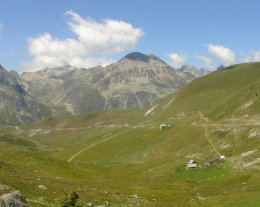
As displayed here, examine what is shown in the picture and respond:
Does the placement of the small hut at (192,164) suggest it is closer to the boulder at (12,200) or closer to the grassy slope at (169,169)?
the grassy slope at (169,169)

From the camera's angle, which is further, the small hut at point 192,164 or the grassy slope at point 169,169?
the small hut at point 192,164

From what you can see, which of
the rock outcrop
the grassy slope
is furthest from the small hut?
the rock outcrop

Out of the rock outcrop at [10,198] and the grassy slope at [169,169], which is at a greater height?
the grassy slope at [169,169]

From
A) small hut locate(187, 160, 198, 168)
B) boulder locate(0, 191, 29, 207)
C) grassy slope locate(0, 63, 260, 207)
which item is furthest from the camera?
small hut locate(187, 160, 198, 168)

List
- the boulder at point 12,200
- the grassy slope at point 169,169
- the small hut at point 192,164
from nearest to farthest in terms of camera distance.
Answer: the boulder at point 12,200
the grassy slope at point 169,169
the small hut at point 192,164

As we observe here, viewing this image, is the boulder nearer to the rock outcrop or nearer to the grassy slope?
the rock outcrop

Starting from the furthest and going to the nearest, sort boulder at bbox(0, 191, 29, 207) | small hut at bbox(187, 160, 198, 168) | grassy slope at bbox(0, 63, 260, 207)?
small hut at bbox(187, 160, 198, 168), grassy slope at bbox(0, 63, 260, 207), boulder at bbox(0, 191, 29, 207)

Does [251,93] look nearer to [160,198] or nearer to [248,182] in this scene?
[248,182]

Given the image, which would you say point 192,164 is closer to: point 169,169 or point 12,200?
point 169,169

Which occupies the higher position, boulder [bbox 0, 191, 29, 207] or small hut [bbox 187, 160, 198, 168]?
small hut [bbox 187, 160, 198, 168]

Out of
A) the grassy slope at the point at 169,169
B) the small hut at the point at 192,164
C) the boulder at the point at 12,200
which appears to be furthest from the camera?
the small hut at the point at 192,164

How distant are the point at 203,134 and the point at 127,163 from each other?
3080 cm

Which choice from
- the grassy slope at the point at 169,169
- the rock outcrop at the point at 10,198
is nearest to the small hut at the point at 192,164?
the grassy slope at the point at 169,169

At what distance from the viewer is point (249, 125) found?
129 metres
